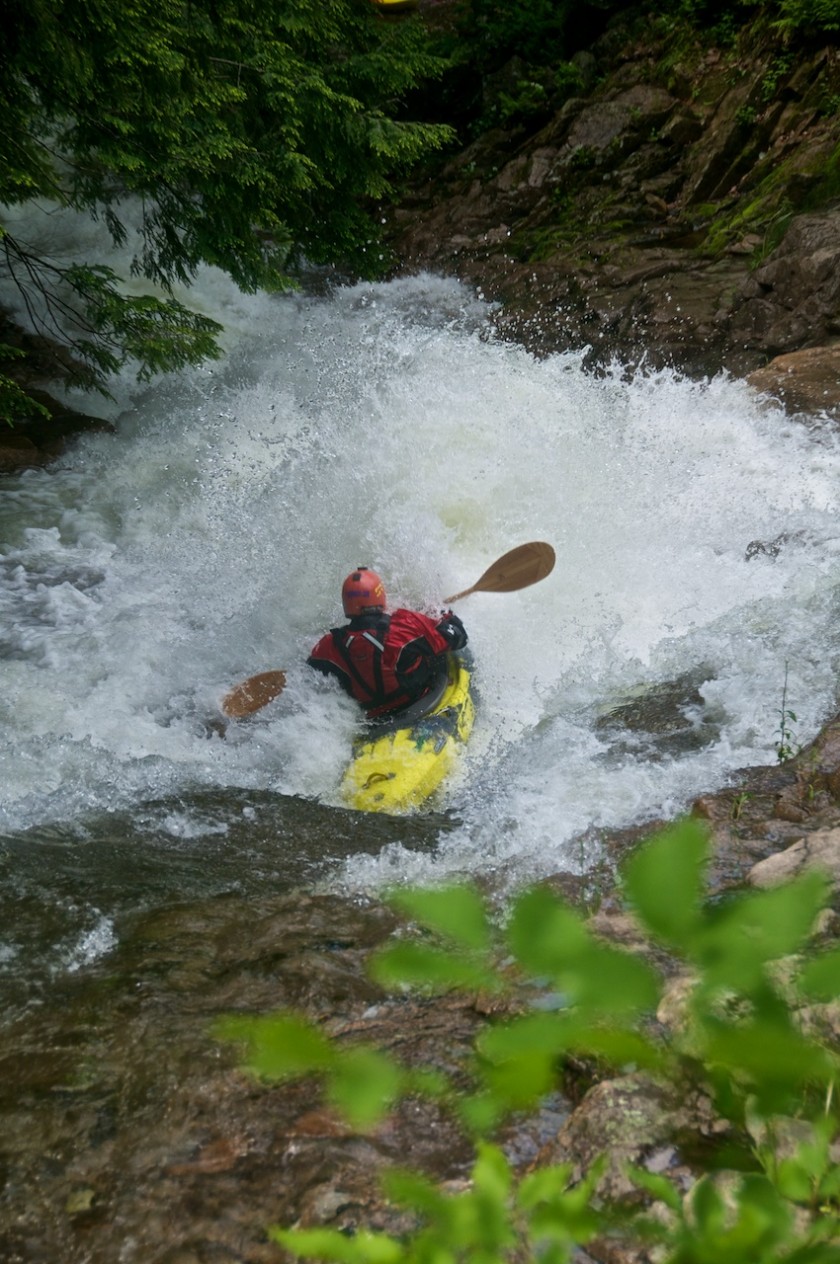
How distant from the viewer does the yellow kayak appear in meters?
5.12

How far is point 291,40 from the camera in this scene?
392 inches

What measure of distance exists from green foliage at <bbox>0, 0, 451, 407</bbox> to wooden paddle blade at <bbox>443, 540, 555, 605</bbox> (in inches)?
114

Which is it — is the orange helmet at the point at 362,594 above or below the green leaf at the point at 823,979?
above

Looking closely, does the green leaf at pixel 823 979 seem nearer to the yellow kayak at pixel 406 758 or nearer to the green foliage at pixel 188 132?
the yellow kayak at pixel 406 758

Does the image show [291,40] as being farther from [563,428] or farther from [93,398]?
[563,428]

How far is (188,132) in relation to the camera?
22.7ft

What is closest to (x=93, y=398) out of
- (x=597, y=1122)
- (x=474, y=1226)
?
(x=597, y=1122)

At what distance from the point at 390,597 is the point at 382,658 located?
204cm

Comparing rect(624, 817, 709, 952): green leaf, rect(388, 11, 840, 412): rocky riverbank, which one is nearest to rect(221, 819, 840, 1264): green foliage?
rect(624, 817, 709, 952): green leaf

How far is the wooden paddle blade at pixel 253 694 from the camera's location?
225 inches

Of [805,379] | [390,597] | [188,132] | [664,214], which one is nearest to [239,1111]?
[390,597]

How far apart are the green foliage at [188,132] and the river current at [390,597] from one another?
1.48 meters

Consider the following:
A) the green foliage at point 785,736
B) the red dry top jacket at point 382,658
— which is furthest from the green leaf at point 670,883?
the red dry top jacket at point 382,658

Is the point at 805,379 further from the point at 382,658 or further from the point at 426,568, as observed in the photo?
the point at 382,658
